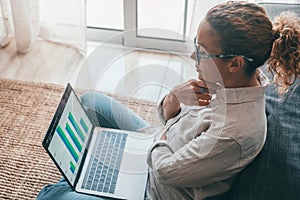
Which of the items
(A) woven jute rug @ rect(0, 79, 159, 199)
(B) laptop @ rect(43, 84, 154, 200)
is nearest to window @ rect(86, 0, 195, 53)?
(A) woven jute rug @ rect(0, 79, 159, 199)

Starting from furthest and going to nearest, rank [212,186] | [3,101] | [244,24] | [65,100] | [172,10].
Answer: [172,10] < [3,101] < [65,100] < [212,186] < [244,24]

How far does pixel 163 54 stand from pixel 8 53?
1.31 meters

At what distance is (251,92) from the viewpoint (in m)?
1.04

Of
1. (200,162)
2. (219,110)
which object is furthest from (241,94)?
(200,162)

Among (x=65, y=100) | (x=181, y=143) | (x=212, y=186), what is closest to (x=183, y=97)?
(x=181, y=143)

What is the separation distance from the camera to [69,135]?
1.28m

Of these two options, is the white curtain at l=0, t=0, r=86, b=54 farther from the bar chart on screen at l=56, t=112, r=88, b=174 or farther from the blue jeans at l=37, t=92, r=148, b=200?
the bar chart on screen at l=56, t=112, r=88, b=174

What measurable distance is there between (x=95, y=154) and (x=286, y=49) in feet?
2.05

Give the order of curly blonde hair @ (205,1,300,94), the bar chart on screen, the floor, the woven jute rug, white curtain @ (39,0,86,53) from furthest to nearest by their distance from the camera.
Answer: white curtain @ (39,0,86,53)
the woven jute rug
the bar chart on screen
the floor
curly blonde hair @ (205,1,300,94)

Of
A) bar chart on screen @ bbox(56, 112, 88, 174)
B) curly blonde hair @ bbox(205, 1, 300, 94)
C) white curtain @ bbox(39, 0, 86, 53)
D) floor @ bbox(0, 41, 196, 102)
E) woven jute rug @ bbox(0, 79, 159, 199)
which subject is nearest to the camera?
curly blonde hair @ bbox(205, 1, 300, 94)

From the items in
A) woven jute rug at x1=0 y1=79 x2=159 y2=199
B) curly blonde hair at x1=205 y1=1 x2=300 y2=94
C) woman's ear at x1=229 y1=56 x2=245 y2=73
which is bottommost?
woven jute rug at x1=0 y1=79 x2=159 y2=199

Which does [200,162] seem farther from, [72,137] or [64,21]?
[64,21]

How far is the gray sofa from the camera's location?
3.31ft

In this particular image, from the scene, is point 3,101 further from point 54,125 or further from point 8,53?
point 54,125
